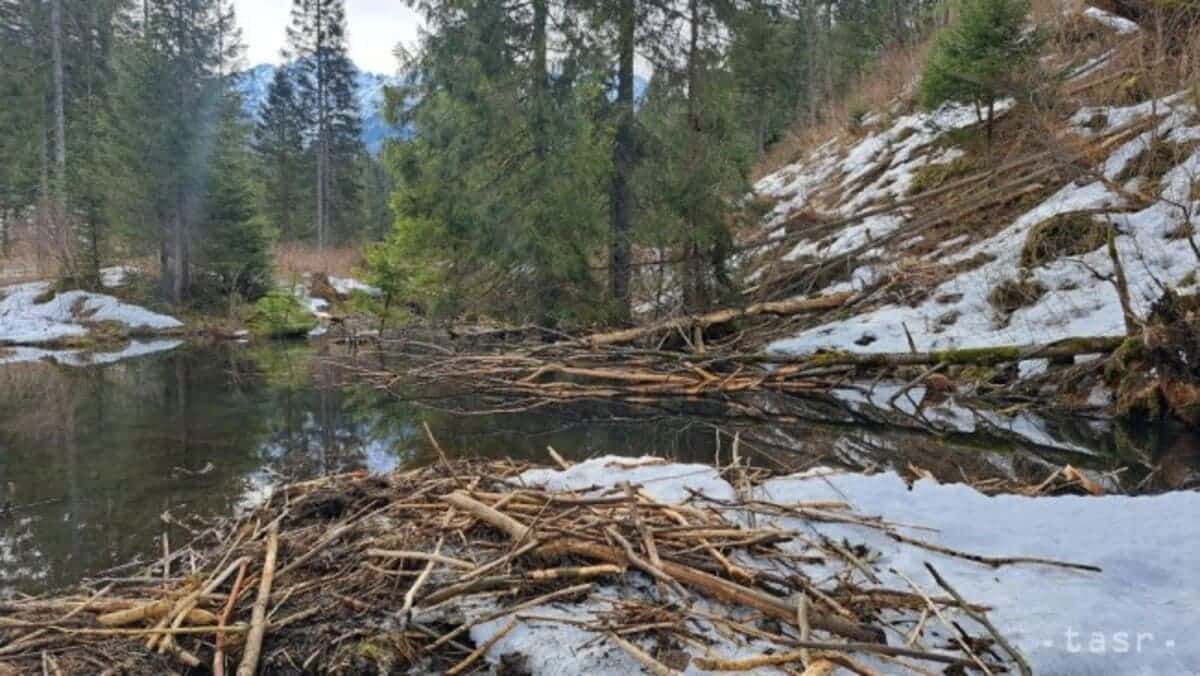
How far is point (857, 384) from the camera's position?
8.38m

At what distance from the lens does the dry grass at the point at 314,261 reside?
26648mm

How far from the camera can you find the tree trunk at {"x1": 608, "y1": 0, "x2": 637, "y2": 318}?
11656 millimetres

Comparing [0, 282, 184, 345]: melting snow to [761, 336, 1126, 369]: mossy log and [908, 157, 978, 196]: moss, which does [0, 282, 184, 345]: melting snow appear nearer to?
[761, 336, 1126, 369]: mossy log

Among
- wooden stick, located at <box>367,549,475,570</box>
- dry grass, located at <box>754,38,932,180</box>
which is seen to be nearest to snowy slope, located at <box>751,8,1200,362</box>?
dry grass, located at <box>754,38,932,180</box>

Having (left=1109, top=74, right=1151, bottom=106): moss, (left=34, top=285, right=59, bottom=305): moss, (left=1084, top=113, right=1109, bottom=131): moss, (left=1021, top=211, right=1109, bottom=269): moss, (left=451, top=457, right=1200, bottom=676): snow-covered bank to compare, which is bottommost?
(left=451, top=457, right=1200, bottom=676): snow-covered bank

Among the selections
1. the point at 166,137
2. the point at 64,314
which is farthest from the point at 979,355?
the point at 166,137

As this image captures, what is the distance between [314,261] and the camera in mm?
28875

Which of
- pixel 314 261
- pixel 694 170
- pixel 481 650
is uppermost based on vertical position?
pixel 694 170

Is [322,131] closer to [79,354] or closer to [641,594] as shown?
[79,354]

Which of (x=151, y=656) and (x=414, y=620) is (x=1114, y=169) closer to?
(x=414, y=620)

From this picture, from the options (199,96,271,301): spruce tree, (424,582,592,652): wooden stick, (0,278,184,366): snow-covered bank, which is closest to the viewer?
(424,582,592,652): wooden stick

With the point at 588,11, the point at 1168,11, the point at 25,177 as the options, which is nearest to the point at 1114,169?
the point at 1168,11

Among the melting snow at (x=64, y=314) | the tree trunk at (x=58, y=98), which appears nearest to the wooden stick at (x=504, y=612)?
the melting snow at (x=64, y=314)

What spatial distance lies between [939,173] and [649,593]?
12.2 m
